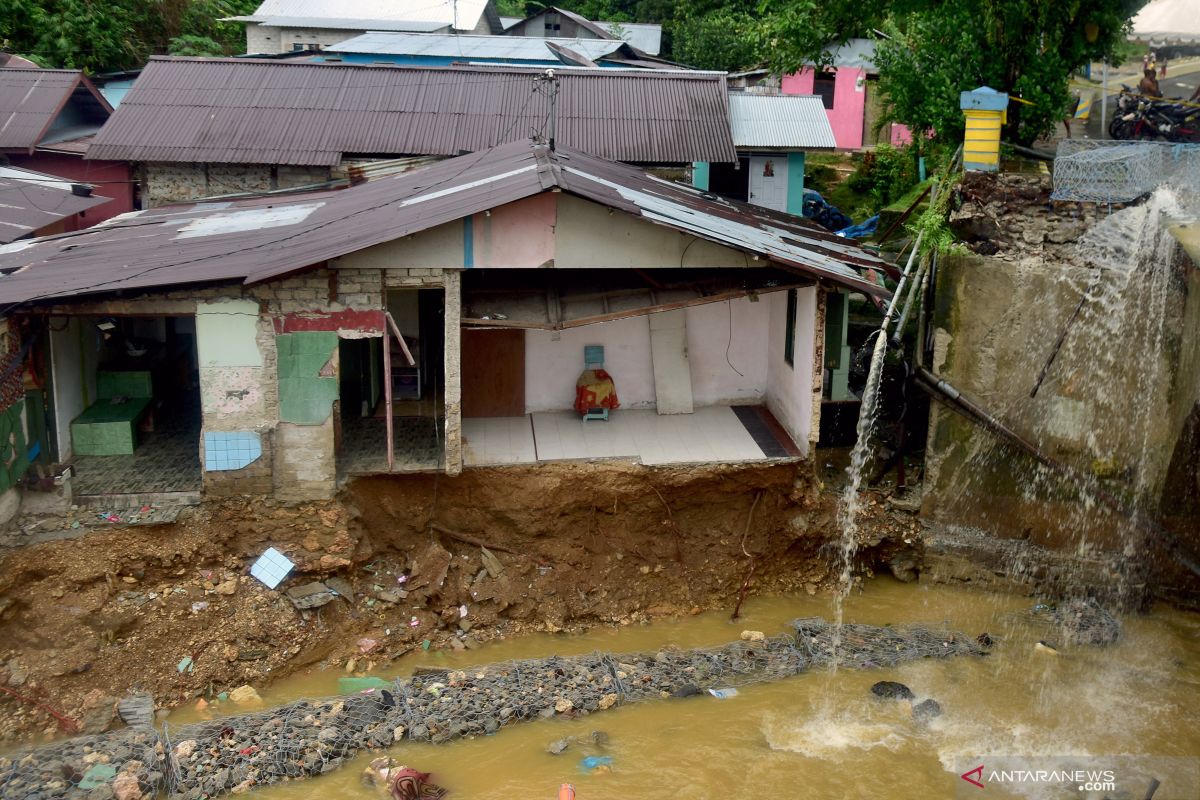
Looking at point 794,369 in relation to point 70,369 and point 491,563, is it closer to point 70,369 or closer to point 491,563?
point 491,563

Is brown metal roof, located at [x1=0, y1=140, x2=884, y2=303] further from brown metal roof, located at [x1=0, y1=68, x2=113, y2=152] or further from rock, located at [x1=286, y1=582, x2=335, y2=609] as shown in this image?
brown metal roof, located at [x1=0, y1=68, x2=113, y2=152]

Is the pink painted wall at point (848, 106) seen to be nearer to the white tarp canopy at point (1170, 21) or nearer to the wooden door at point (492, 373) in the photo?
the white tarp canopy at point (1170, 21)

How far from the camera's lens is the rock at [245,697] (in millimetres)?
10008

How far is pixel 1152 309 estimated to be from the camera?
1148 cm

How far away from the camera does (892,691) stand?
10266mm

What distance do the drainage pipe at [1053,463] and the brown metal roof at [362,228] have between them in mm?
1732

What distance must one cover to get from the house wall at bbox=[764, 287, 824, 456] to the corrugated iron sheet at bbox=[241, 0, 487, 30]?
19415mm

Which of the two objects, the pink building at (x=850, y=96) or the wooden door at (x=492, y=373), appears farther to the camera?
the pink building at (x=850, y=96)

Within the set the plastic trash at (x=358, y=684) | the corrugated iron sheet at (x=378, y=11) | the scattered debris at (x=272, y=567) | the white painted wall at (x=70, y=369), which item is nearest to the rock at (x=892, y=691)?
the plastic trash at (x=358, y=684)

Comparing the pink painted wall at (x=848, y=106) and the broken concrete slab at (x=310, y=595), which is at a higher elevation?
the pink painted wall at (x=848, y=106)

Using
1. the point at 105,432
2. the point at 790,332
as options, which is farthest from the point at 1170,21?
the point at 105,432

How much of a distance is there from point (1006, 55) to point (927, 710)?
935cm

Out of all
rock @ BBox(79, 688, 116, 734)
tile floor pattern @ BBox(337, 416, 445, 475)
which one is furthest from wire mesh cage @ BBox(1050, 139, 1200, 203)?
rock @ BBox(79, 688, 116, 734)

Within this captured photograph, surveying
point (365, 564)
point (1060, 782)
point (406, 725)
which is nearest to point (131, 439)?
point (365, 564)
